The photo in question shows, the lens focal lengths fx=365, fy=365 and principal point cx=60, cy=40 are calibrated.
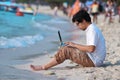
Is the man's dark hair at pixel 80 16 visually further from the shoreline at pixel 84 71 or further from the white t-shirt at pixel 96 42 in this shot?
the shoreline at pixel 84 71

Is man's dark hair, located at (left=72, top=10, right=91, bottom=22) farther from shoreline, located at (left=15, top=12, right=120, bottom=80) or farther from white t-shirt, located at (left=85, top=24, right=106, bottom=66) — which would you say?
shoreline, located at (left=15, top=12, right=120, bottom=80)

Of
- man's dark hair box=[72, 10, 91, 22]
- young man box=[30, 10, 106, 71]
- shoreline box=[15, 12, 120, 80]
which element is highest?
man's dark hair box=[72, 10, 91, 22]

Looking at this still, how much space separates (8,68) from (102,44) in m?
1.69

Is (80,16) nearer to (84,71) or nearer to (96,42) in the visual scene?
(96,42)

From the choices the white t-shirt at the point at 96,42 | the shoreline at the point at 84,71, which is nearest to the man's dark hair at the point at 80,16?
the white t-shirt at the point at 96,42

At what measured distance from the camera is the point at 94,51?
6.27m

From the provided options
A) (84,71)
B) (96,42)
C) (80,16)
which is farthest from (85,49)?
(80,16)

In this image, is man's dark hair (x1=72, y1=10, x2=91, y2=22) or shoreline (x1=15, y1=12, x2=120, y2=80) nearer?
shoreline (x1=15, y1=12, x2=120, y2=80)

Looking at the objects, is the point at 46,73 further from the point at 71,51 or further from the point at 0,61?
the point at 0,61

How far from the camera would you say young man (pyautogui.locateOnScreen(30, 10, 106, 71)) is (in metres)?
6.16

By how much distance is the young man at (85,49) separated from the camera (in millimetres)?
6160

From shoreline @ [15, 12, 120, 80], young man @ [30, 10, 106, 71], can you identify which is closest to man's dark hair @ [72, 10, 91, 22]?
young man @ [30, 10, 106, 71]

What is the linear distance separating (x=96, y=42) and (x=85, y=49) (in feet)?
0.75

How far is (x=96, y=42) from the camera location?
6195 mm
